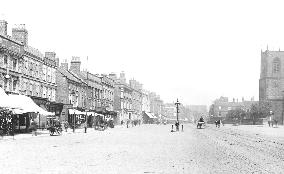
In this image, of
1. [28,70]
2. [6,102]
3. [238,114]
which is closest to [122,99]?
[28,70]

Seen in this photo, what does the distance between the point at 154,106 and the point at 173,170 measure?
150m

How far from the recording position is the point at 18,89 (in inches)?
1747

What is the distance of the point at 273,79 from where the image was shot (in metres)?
154

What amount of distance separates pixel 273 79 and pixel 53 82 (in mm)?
113367

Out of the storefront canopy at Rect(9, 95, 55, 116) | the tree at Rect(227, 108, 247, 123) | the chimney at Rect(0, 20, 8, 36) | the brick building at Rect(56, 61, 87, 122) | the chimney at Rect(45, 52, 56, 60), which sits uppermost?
the chimney at Rect(0, 20, 8, 36)

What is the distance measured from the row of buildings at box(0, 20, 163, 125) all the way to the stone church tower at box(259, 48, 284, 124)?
213 ft

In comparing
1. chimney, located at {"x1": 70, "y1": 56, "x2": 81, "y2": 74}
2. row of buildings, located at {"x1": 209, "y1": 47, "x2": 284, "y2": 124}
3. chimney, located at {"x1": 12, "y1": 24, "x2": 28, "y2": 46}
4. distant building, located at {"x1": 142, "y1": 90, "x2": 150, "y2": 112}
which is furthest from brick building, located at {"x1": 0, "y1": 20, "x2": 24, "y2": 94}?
row of buildings, located at {"x1": 209, "y1": 47, "x2": 284, "y2": 124}

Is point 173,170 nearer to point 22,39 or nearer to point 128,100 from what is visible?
point 22,39

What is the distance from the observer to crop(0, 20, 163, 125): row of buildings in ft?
141

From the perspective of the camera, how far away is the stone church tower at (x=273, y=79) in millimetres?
147625

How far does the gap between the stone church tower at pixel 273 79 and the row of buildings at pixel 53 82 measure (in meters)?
64.8

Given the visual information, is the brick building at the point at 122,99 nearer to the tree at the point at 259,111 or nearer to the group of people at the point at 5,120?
the tree at the point at 259,111

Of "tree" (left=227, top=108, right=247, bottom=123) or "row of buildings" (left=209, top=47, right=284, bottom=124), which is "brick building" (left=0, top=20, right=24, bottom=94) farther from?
"row of buildings" (left=209, top=47, right=284, bottom=124)

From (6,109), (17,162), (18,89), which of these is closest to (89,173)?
(17,162)
